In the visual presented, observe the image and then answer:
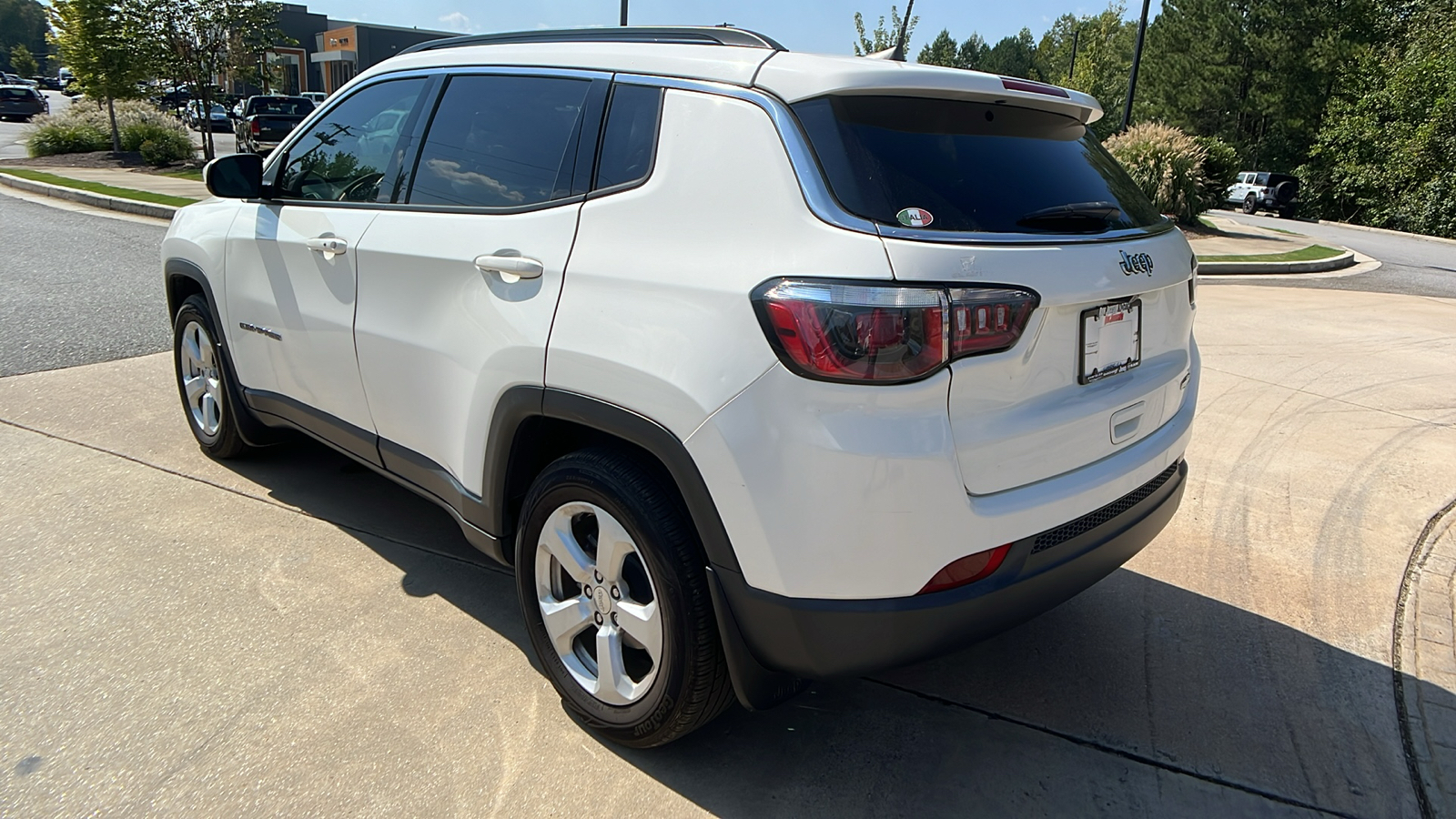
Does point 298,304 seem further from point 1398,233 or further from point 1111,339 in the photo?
point 1398,233

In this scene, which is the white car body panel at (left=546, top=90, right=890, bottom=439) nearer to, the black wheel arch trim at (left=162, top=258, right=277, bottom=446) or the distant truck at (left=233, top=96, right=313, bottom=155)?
the black wheel arch trim at (left=162, top=258, right=277, bottom=446)

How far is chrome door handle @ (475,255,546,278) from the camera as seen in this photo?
261 cm

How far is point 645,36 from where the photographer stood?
281 centimetres

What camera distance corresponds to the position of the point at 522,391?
263 cm

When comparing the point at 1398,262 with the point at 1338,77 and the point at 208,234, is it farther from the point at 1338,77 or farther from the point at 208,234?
the point at 1338,77

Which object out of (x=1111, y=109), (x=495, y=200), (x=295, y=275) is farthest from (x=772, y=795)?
(x=1111, y=109)

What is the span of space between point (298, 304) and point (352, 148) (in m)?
0.62

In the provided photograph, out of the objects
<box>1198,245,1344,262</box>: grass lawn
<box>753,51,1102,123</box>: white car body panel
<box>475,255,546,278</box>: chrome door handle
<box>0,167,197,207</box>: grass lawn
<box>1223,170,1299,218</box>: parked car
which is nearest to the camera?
<box>753,51,1102,123</box>: white car body panel

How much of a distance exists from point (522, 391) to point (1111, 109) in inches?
2213

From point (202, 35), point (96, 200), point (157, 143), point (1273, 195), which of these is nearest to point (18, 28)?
point (157, 143)

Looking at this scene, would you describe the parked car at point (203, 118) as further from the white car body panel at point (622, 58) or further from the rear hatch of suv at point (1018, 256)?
the rear hatch of suv at point (1018, 256)

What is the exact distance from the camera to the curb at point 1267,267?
13.2 meters

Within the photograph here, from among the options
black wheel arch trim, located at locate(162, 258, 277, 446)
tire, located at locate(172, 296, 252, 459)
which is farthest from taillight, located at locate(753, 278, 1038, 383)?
tire, located at locate(172, 296, 252, 459)

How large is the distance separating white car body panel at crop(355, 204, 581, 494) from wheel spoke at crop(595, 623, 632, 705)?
0.64 m
